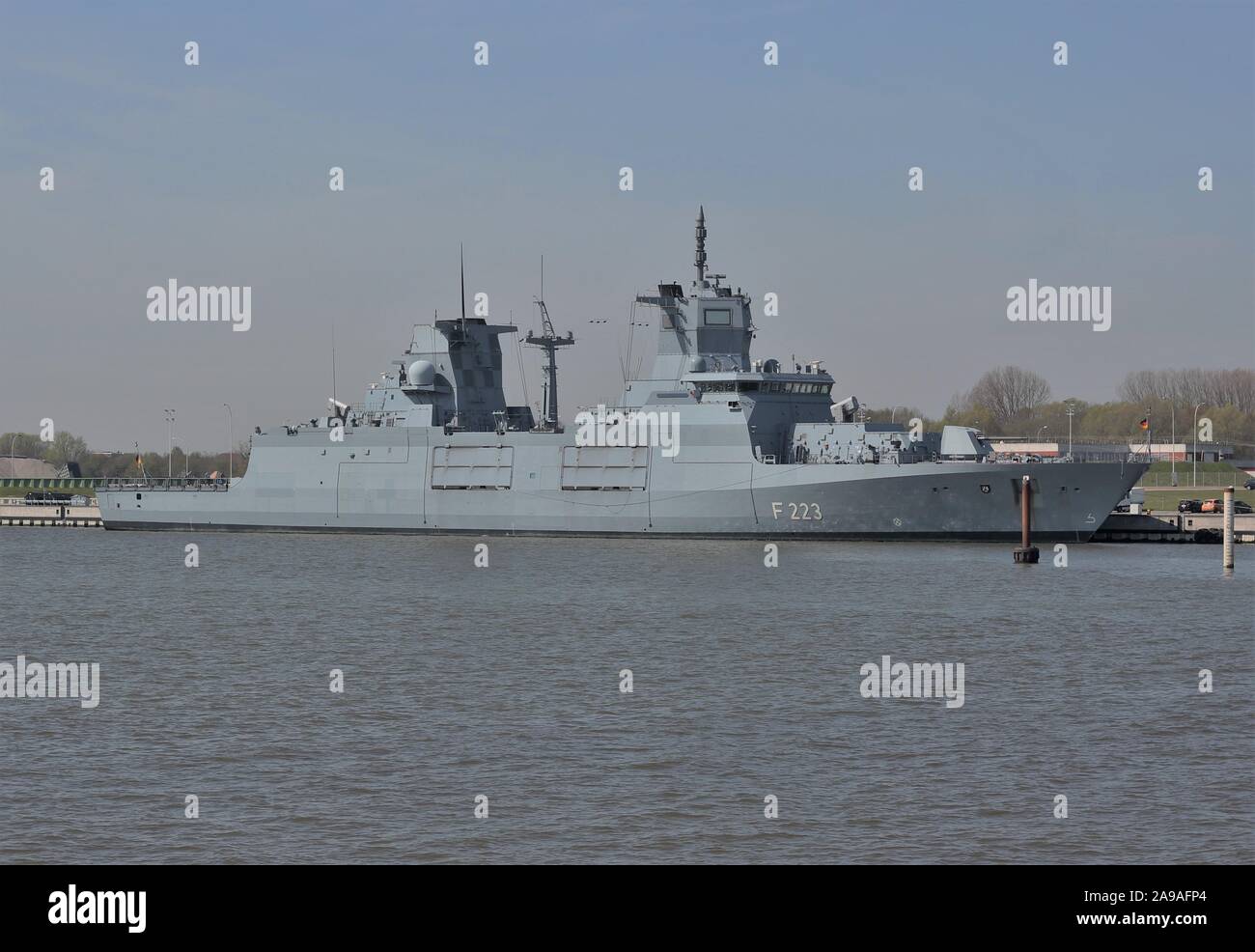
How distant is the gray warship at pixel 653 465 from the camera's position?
160 feet

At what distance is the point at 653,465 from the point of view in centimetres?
5359

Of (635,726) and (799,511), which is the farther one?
(799,511)

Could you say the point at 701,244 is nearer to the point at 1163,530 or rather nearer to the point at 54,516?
the point at 1163,530

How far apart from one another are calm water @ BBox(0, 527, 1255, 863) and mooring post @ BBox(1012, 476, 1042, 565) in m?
6.52

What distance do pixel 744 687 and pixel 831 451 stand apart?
30.0 meters

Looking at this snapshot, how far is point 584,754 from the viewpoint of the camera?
1742 cm

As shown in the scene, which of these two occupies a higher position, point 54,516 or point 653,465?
point 653,465

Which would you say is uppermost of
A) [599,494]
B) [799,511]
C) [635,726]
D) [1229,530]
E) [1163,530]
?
[599,494]

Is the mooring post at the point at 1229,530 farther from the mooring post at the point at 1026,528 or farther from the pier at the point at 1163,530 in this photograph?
the pier at the point at 1163,530

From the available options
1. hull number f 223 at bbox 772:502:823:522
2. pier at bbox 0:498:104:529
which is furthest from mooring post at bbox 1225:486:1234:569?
pier at bbox 0:498:104:529

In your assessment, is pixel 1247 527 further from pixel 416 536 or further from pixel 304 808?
pixel 304 808

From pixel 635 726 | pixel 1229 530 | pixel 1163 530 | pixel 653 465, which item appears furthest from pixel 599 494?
pixel 635 726

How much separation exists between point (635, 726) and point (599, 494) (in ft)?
118
